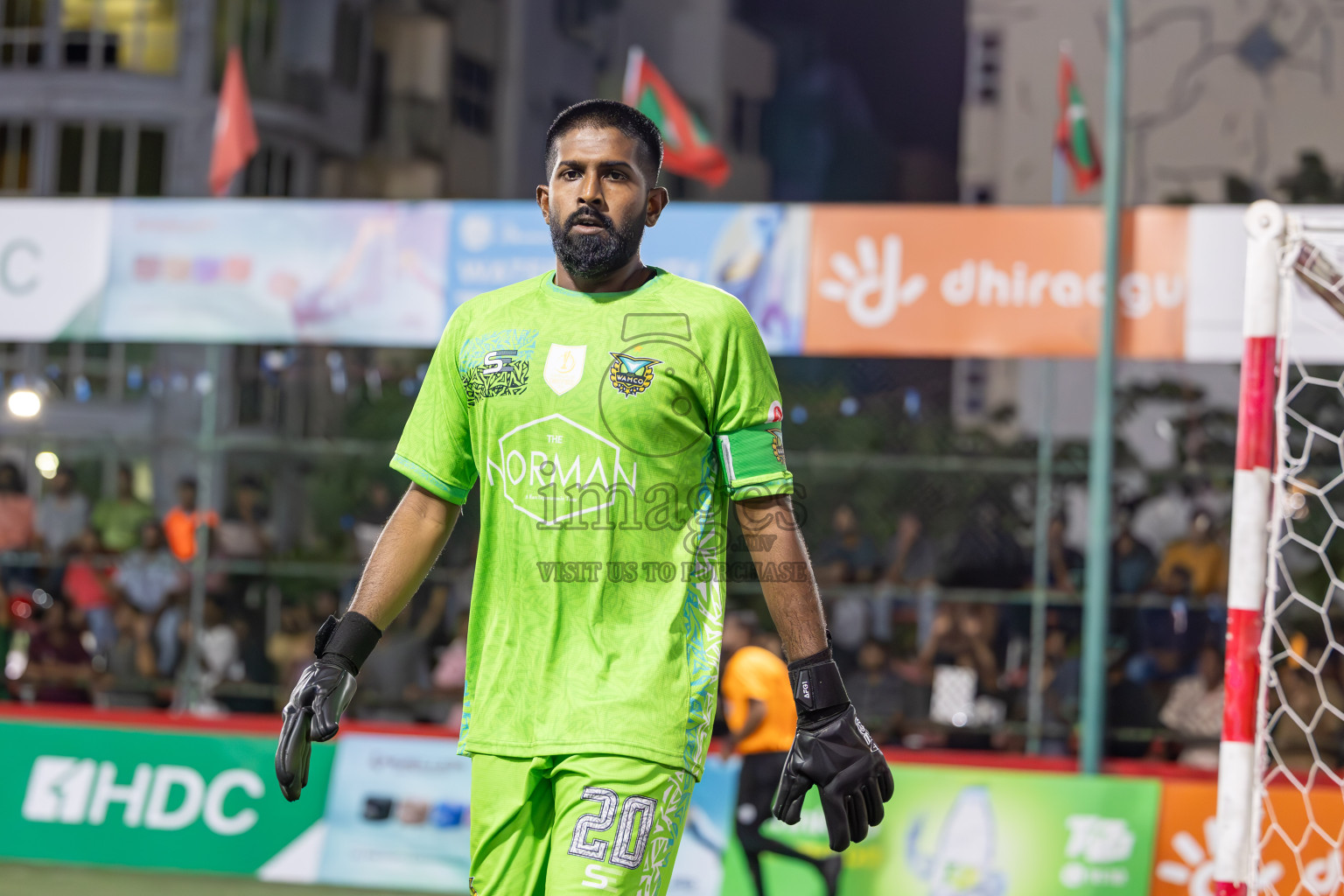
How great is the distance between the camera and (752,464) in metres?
2.79

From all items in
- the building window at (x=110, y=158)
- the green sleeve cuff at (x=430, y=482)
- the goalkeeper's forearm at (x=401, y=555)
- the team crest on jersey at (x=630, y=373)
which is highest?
the building window at (x=110, y=158)

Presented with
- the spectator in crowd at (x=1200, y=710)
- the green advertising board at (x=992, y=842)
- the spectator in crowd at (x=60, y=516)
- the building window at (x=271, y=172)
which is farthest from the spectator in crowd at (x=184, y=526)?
the building window at (x=271, y=172)

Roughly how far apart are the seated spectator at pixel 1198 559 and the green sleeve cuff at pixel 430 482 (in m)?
7.51

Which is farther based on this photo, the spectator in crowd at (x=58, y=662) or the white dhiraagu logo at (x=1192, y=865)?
the spectator in crowd at (x=58, y=662)

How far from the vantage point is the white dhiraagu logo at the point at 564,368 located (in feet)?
9.23

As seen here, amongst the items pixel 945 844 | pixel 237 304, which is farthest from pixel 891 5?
pixel 945 844

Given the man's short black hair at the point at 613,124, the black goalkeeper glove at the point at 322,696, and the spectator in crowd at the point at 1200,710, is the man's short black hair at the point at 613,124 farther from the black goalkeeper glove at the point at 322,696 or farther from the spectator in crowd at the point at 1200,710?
the spectator in crowd at the point at 1200,710

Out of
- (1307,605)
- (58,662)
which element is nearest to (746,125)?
(58,662)

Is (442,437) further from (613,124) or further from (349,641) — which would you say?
(613,124)

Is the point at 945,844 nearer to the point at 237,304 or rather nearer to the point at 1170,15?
the point at 237,304

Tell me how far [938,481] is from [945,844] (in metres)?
3.25

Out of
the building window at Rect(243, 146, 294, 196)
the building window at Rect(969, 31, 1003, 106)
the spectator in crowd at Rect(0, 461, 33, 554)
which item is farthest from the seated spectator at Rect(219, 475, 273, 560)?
the building window at Rect(969, 31, 1003, 106)

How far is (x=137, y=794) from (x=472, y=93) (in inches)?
557

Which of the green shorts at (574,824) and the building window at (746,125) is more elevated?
the building window at (746,125)
